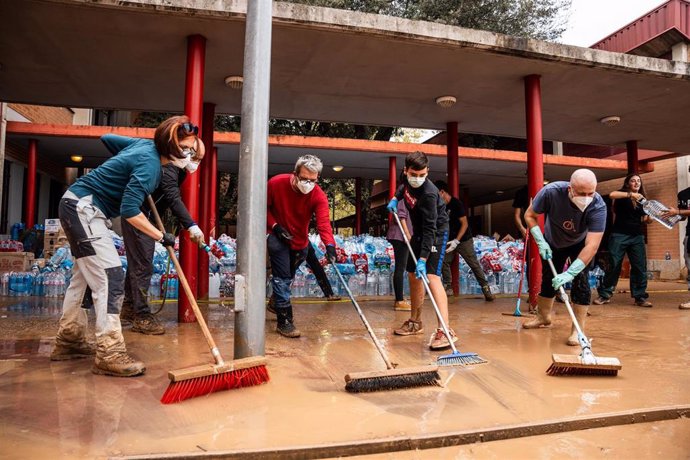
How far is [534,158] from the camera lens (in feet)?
19.9

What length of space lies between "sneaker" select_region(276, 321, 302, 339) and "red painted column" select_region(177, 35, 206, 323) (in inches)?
46.8

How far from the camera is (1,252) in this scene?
304 inches

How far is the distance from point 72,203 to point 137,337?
1.58 metres

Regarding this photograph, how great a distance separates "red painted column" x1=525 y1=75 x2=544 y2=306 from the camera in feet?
19.4

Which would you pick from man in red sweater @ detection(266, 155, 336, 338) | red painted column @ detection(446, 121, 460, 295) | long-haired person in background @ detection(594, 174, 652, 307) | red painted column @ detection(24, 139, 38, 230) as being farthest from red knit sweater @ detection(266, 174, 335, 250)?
red painted column @ detection(24, 139, 38, 230)

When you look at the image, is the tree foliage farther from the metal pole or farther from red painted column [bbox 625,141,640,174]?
the metal pole

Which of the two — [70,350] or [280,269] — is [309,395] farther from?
[70,350]

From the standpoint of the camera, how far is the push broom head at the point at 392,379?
111 inches

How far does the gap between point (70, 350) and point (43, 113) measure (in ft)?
39.1

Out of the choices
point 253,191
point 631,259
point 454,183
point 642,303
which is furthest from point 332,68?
point 642,303

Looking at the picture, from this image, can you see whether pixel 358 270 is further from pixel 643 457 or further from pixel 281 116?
pixel 643 457

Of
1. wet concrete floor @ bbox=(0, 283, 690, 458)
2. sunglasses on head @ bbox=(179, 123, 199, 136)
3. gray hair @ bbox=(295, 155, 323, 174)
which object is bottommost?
wet concrete floor @ bbox=(0, 283, 690, 458)

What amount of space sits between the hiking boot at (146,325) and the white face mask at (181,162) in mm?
1753

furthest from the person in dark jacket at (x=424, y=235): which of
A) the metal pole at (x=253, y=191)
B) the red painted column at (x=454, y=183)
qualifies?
the red painted column at (x=454, y=183)
